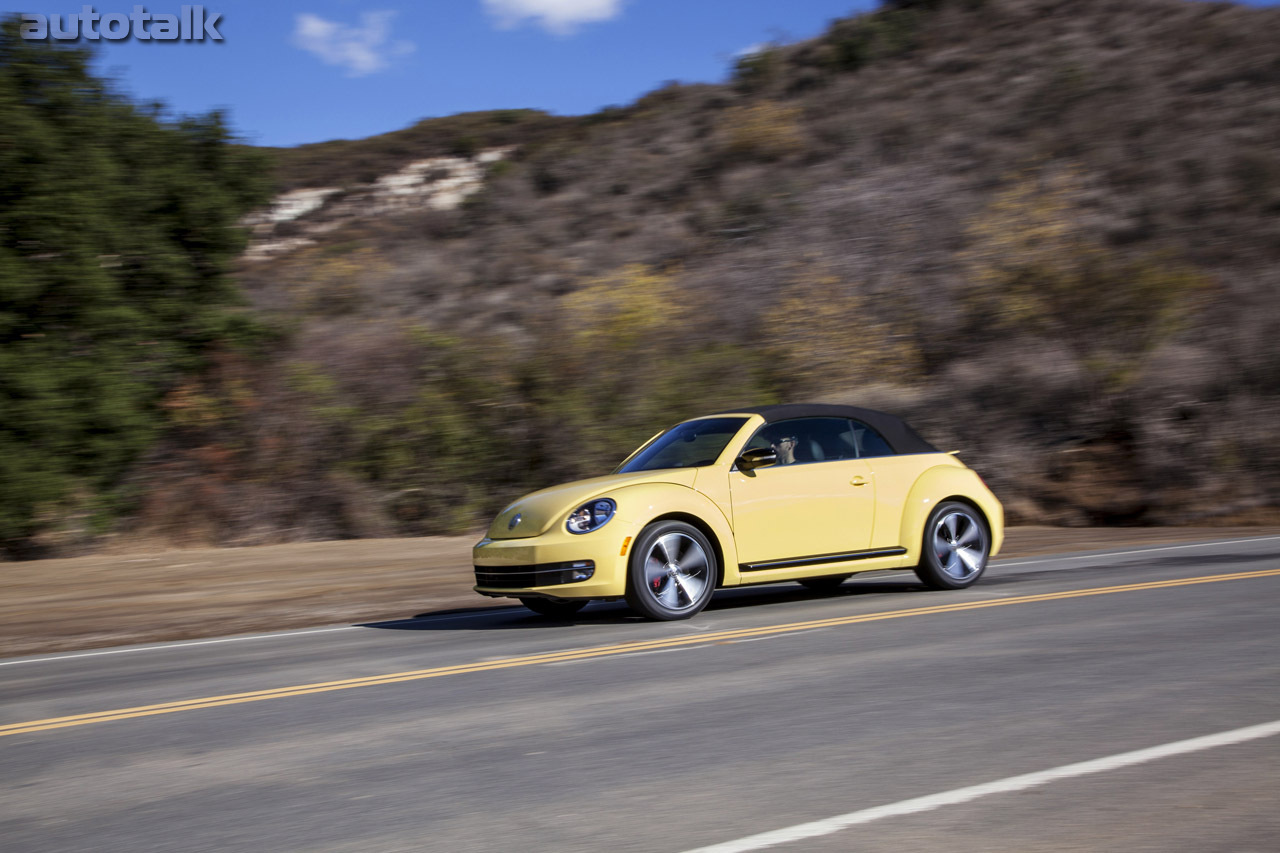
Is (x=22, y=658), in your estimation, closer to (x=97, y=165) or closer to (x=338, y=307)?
(x=97, y=165)

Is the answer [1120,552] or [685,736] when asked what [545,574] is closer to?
[685,736]

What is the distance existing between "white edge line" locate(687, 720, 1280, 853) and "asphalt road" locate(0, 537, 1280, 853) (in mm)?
15

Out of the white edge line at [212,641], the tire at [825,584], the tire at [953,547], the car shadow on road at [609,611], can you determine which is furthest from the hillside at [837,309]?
the tire at [953,547]

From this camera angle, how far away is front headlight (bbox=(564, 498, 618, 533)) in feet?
30.6

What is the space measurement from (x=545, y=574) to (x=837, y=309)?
647 inches

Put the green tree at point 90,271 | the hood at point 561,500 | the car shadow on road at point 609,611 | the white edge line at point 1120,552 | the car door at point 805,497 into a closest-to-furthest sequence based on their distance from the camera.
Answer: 1. the hood at point 561,500
2. the car door at point 805,497
3. the car shadow on road at point 609,611
4. the white edge line at point 1120,552
5. the green tree at point 90,271

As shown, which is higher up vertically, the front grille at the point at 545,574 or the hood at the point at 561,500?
the hood at the point at 561,500

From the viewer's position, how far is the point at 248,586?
1412cm

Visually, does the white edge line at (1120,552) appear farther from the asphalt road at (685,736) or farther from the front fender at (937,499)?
the asphalt road at (685,736)

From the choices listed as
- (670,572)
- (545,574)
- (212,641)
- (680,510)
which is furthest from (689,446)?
(212,641)

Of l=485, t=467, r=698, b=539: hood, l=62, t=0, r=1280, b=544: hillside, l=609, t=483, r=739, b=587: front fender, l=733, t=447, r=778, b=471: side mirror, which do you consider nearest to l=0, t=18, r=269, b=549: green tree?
l=62, t=0, r=1280, b=544: hillside

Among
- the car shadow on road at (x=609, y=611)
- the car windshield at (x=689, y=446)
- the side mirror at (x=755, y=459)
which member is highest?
the car windshield at (x=689, y=446)

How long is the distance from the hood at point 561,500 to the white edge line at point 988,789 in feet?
15.8

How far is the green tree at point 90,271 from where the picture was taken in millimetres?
18172
